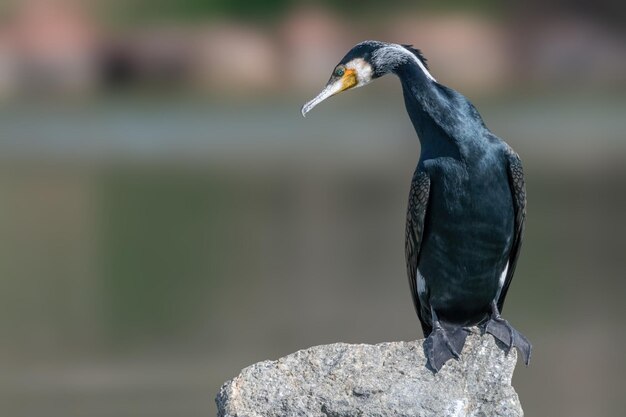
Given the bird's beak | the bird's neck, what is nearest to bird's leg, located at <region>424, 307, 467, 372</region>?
the bird's neck

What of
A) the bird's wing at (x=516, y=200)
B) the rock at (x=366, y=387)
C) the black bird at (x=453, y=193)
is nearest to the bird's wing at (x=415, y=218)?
the black bird at (x=453, y=193)

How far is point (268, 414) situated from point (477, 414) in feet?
2.12

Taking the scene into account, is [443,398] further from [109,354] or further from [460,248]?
[109,354]

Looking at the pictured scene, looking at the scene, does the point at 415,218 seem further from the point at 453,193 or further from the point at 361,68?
the point at 361,68

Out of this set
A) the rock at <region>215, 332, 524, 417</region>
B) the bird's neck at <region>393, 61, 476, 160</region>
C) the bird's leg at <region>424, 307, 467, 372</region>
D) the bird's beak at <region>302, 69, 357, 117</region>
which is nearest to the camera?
the rock at <region>215, 332, 524, 417</region>

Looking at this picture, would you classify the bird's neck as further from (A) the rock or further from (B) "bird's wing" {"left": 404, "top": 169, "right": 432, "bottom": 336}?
(A) the rock

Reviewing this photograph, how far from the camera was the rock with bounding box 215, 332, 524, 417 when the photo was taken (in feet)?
14.6

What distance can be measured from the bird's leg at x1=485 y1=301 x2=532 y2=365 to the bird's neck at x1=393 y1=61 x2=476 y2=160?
557 mm

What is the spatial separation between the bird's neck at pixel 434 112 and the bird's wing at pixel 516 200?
201 millimetres

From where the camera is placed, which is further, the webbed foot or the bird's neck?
the bird's neck

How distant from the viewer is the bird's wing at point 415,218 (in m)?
4.77

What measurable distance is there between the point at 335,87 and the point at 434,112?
0.35 metres

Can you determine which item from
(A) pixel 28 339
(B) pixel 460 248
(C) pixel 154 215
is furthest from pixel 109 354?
(C) pixel 154 215

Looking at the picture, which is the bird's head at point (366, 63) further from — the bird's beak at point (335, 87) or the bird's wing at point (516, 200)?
the bird's wing at point (516, 200)
